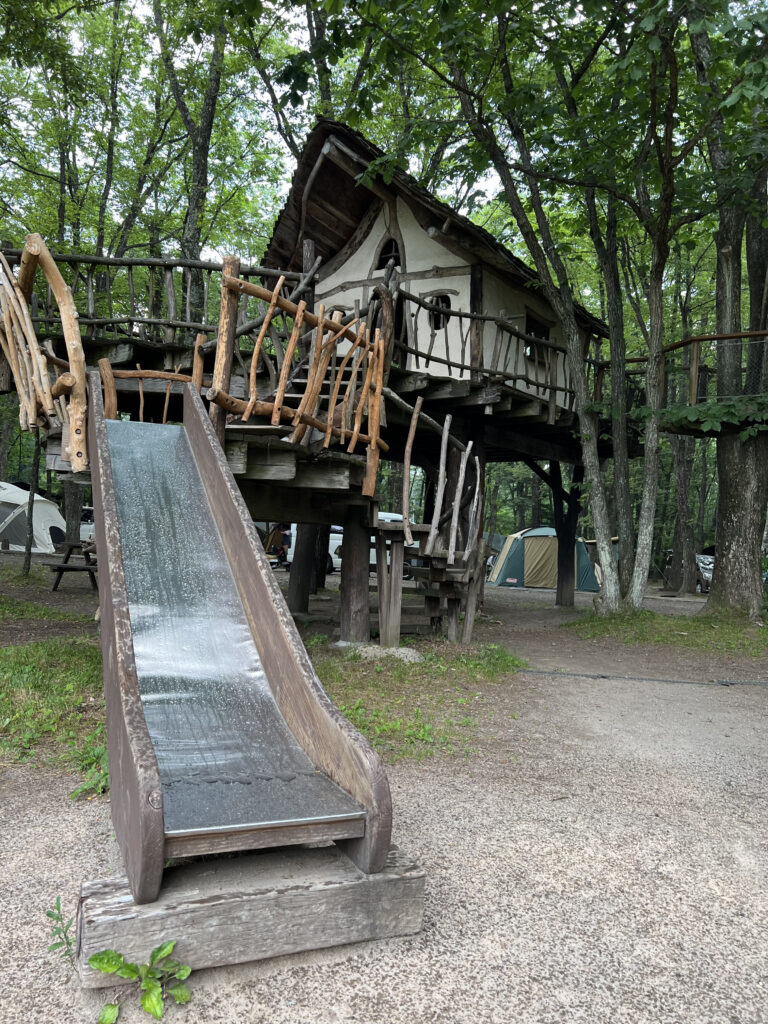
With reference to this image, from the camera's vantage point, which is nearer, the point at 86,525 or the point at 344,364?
the point at 344,364

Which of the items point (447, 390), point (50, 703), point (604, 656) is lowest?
point (604, 656)

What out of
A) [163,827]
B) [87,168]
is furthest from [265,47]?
[163,827]

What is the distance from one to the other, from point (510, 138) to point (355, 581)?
9849mm

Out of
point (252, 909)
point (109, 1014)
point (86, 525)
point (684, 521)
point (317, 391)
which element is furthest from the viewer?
point (86, 525)

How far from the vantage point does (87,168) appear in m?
17.0

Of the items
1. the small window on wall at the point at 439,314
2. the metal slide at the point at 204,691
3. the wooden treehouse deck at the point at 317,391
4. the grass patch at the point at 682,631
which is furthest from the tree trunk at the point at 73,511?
the metal slide at the point at 204,691

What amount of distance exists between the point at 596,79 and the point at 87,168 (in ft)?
39.3

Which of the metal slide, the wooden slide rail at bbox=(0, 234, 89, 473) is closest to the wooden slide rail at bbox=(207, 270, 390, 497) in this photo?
the metal slide

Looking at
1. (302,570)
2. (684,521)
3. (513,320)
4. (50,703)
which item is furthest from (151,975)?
(684,521)

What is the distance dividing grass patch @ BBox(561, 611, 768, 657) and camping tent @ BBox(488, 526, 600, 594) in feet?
39.4

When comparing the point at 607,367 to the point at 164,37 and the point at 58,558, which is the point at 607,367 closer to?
the point at 164,37

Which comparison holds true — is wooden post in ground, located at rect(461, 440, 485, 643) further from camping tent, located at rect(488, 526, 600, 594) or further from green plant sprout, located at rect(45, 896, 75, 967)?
camping tent, located at rect(488, 526, 600, 594)

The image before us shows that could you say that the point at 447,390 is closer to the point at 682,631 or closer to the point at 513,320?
the point at 513,320

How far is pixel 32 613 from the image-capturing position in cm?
930
